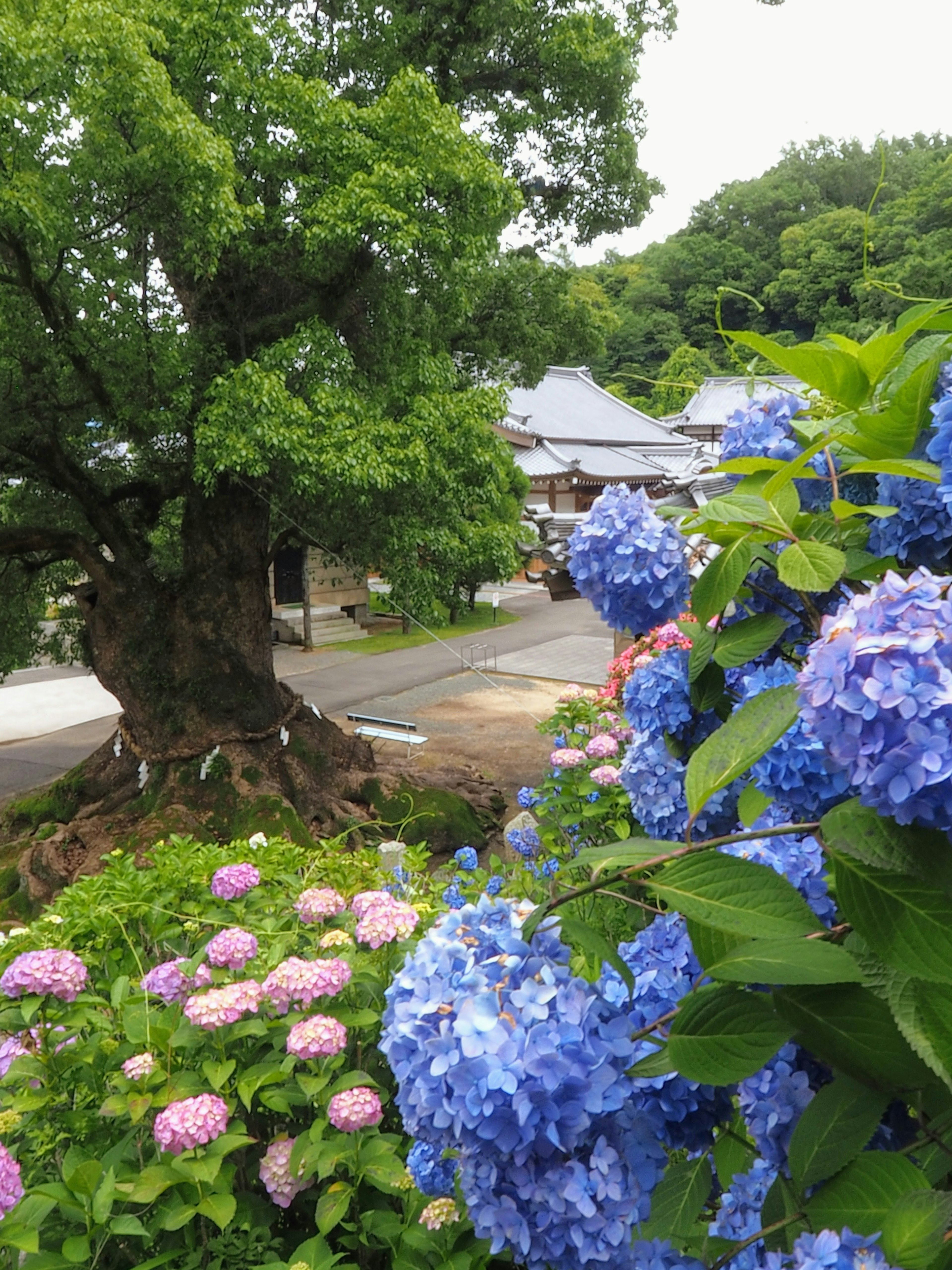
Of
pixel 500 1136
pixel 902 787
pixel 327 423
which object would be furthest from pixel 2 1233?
pixel 327 423

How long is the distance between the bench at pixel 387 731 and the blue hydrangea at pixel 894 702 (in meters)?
7.60

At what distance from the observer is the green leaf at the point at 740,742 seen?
2.10 ft

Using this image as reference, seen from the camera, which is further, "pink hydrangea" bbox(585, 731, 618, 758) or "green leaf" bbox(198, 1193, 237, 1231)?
"pink hydrangea" bbox(585, 731, 618, 758)

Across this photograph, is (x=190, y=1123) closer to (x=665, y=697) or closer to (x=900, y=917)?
(x=665, y=697)

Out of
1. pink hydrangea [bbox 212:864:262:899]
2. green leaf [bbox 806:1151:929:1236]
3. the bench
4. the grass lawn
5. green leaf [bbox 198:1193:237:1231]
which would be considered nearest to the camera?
green leaf [bbox 806:1151:929:1236]

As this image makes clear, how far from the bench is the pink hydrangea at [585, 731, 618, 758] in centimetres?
473

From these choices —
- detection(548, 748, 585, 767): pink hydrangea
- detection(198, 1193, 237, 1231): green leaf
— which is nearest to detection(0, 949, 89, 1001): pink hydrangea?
detection(198, 1193, 237, 1231): green leaf

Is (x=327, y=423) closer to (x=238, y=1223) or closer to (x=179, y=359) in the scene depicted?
(x=179, y=359)

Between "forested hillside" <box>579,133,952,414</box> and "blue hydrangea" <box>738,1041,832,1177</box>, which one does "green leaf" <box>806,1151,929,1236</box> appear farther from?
"forested hillside" <box>579,133,952,414</box>

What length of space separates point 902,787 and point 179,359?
5.46 metres

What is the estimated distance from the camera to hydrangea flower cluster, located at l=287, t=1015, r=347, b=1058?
4.53 ft

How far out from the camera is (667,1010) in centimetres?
87

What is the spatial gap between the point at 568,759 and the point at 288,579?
13722 millimetres

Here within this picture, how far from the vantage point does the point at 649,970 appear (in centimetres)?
→ 89
